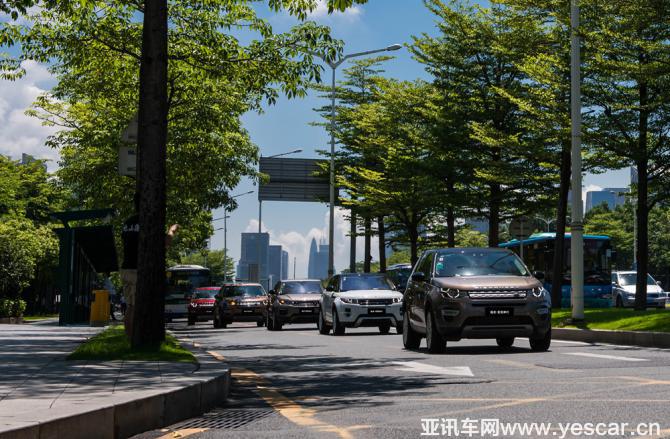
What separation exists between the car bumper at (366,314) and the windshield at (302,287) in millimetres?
6810

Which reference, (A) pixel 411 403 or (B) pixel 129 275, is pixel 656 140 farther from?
(A) pixel 411 403

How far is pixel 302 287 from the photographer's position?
32625 mm

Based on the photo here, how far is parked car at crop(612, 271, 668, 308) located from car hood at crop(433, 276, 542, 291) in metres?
29.3

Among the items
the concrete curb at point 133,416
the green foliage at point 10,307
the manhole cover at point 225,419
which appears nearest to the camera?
the concrete curb at point 133,416

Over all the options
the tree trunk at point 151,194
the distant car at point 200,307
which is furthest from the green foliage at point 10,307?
the tree trunk at point 151,194

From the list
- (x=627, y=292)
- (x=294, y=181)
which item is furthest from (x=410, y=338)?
(x=294, y=181)

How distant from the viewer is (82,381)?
926 cm

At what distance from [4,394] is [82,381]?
119 cm

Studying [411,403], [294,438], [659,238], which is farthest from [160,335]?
[659,238]

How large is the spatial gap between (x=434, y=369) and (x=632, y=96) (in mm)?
18251

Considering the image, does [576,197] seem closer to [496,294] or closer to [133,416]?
[496,294]

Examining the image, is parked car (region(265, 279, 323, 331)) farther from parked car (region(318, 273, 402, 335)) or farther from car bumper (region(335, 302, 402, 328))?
car bumper (region(335, 302, 402, 328))

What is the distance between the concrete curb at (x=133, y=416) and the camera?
6.35m

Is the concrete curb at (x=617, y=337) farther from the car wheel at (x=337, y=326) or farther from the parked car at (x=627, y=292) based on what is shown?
the parked car at (x=627, y=292)
